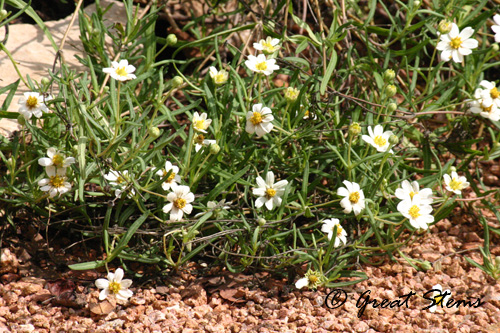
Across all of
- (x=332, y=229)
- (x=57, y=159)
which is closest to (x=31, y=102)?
(x=57, y=159)

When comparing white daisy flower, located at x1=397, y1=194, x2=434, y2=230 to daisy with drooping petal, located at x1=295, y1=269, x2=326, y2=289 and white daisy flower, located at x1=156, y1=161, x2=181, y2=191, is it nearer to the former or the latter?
daisy with drooping petal, located at x1=295, y1=269, x2=326, y2=289

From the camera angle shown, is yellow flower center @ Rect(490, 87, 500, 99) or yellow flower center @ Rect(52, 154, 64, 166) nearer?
yellow flower center @ Rect(52, 154, 64, 166)

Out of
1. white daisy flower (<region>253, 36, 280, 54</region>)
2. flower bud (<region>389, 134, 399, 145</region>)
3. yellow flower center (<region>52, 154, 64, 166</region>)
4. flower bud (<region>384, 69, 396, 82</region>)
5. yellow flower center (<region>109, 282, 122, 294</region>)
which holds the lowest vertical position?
yellow flower center (<region>109, 282, 122, 294</region>)

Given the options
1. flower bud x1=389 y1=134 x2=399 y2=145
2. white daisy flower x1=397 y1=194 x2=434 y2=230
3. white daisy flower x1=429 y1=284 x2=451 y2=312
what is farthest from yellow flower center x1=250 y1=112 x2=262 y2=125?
white daisy flower x1=429 y1=284 x2=451 y2=312

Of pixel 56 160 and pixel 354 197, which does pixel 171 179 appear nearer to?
pixel 56 160

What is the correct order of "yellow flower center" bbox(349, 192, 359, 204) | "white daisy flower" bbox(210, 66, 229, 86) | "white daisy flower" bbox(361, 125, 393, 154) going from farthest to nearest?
"white daisy flower" bbox(210, 66, 229, 86)
"white daisy flower" bbox(361, 125, 393, 154)
"yellow flower center" bbox(349, 192, 359, 204)

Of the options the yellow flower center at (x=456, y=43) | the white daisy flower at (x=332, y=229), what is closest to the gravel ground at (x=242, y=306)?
the white daisy flower at (x=332, y=229)
